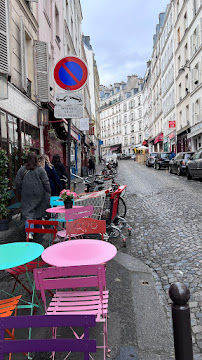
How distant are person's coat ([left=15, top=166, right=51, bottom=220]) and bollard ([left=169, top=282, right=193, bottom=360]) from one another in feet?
13.2

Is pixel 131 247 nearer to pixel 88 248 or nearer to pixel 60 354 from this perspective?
pixel 88 248

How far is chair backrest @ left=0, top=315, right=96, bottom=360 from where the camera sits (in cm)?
136

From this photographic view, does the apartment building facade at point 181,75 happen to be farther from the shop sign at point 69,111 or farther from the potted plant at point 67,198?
the shop sign at point 69,111

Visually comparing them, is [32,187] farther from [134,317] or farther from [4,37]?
[4,37]

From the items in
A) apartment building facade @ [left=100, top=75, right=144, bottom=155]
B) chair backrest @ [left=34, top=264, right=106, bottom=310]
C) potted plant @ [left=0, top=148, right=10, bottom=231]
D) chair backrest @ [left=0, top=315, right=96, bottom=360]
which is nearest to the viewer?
chair backrest @ [left=0, top=315, right=96, bottom=360]

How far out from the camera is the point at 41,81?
10398 millimetres

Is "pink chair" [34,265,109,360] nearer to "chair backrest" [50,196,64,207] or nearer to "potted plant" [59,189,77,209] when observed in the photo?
"potted plant" [59,189,77,209]

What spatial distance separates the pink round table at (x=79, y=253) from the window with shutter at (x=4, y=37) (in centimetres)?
497

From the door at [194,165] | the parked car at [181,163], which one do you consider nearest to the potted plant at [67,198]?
the door at [194,165]

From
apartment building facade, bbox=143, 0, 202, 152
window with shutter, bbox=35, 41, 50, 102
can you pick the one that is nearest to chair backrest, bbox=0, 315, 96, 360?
window with shutter, bbox=35, 41, 50, 102

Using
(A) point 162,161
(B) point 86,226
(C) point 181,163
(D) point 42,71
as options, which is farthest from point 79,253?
(A) point 162,161

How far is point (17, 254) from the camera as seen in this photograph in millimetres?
2787

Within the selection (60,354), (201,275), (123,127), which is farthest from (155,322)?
(123,127)

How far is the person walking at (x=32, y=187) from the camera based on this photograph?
5287 mm
